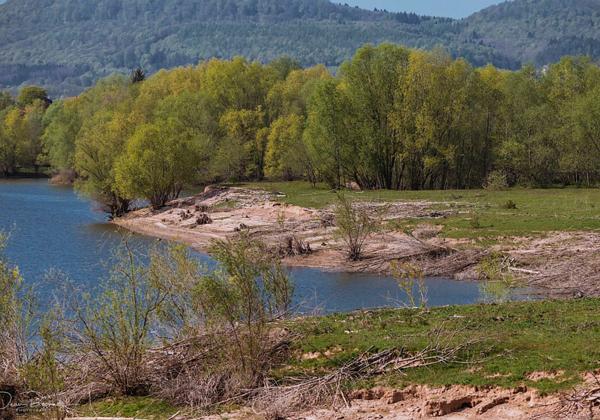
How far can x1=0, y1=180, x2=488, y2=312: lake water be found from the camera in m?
30.1

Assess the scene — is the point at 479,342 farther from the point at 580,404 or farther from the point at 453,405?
the point at 580,404

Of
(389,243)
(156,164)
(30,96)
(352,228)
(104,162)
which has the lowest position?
(389,243)

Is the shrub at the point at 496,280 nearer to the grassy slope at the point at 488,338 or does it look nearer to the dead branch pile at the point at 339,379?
the grassy slope at the point at 488,338

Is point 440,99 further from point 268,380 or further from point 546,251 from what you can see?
point 268,380

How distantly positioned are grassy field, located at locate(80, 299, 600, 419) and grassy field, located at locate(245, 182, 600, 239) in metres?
18.0

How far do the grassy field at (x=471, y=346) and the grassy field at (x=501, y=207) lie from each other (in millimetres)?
18001

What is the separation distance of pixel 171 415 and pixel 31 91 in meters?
130

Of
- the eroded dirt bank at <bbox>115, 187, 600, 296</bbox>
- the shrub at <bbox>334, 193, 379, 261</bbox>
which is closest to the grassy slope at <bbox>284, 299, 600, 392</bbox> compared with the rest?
the eroded dirt bank at <bbox>115, 187, 600, 296</bbox>

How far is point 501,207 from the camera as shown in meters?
45.2

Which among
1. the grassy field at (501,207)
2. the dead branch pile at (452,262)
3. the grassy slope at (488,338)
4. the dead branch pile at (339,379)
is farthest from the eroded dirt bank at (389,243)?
the dead branch pile at (339,379)

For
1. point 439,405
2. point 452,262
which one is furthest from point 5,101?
point 439,405

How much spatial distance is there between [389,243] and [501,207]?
28.9 feet

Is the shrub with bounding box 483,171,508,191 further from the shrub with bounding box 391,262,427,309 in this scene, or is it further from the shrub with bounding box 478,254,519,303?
the shrub with bounding box 391,262,427,309

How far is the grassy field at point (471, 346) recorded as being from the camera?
15.4 metres
